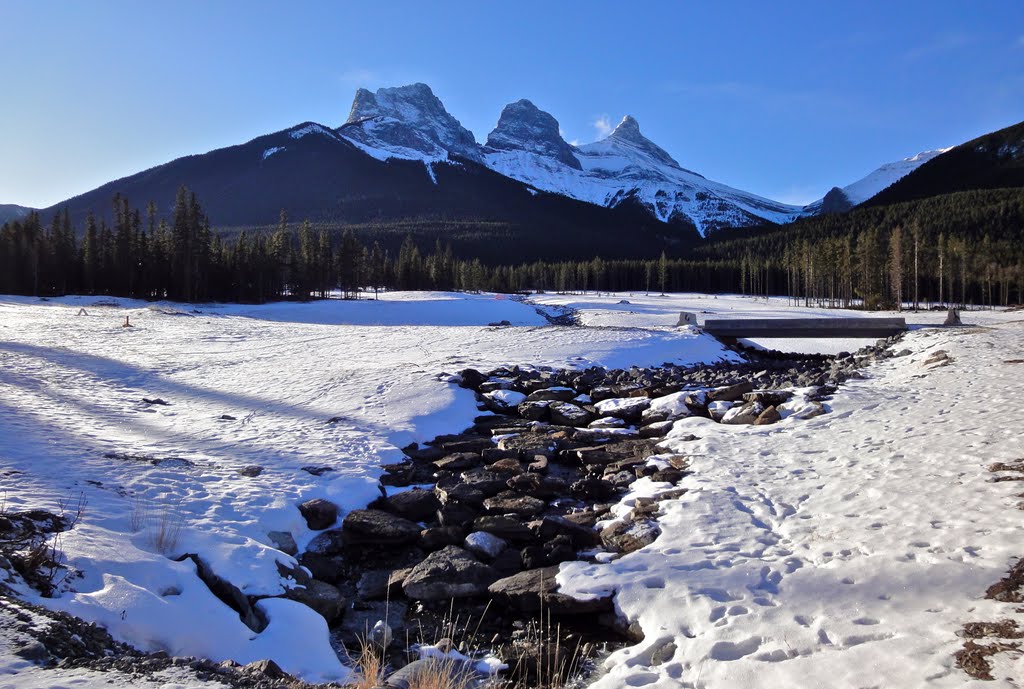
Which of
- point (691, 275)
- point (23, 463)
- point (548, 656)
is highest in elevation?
point (691, 275)

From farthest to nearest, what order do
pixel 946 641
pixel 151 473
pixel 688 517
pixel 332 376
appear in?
pixel 332 376 < pixel 151 473 < pixel 688 517 < pixel 946 641

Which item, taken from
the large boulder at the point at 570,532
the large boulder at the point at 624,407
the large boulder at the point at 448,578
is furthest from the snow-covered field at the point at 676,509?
the large boulder at the point at 624,407

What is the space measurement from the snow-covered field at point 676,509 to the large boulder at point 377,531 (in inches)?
27.0

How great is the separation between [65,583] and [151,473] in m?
4.67

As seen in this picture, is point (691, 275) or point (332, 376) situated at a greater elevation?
point (691, 275)

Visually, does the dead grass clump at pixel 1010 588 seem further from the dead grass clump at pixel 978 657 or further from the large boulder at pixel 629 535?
the large boulder at pixel 629 535

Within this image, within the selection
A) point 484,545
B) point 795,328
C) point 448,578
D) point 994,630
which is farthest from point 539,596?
point 795,328

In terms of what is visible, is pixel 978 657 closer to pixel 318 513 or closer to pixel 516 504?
pixel 516 504

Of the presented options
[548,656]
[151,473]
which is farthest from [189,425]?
[548,656]

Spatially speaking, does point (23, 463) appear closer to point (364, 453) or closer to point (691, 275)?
point (364, 453)

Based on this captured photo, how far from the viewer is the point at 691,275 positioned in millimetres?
147250

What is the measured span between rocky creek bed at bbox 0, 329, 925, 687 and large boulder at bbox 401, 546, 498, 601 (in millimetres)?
17

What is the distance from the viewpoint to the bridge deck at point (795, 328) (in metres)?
35.5

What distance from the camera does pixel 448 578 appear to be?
7.80 metres
